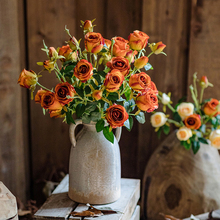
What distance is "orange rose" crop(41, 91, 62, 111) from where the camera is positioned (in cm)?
87

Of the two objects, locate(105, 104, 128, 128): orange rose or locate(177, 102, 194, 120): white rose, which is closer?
locate(105, 104, 128, 128): orange rose

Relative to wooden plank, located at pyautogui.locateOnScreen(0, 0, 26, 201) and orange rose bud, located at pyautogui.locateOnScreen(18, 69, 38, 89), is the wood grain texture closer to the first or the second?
wooden plank, located at pyautogui.locateOnScreen(0, 0, 26, 201)

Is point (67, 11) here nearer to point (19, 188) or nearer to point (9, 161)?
point (9, 161)

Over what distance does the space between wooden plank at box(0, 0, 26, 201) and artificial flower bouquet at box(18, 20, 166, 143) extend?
53 cm

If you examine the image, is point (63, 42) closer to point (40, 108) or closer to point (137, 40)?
point (40, 108)

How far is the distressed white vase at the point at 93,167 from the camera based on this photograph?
3.19 feet

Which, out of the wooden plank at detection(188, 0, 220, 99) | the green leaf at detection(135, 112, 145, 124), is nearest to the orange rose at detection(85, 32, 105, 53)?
the green leaf at detection(135, 112, 145, 124)

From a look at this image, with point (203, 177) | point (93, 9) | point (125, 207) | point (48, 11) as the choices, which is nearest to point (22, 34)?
point (48, 11)

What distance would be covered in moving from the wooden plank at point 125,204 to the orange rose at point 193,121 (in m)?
0.33

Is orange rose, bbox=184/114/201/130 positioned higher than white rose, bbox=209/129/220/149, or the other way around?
orange rose, bbox=184/114/201/130

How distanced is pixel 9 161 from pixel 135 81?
2.93 feet

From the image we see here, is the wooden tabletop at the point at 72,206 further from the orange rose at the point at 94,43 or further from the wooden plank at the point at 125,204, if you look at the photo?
the orange rose at the point at 94,43

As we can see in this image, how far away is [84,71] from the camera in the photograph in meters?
0.83

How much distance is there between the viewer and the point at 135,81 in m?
0.85
